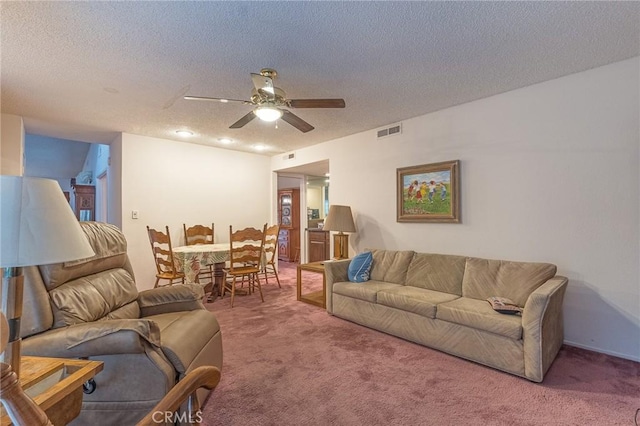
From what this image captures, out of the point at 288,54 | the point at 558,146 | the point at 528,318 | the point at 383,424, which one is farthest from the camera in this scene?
the point at 558,146

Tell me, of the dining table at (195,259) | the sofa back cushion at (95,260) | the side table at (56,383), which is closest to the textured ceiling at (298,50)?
the sofa back cushion at (95,260)

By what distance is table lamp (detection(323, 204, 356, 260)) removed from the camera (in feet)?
13.8

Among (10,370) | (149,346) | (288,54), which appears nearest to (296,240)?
(288,54)

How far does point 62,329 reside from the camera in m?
1.48

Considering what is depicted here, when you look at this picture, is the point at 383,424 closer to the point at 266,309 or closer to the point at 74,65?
the point at 266,309

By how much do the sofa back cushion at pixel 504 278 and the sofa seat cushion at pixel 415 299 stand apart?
22 centimetres

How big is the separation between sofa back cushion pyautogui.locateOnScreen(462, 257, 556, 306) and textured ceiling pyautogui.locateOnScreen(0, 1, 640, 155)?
170 cm

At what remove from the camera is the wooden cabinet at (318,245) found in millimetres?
6805

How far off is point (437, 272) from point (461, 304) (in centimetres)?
62

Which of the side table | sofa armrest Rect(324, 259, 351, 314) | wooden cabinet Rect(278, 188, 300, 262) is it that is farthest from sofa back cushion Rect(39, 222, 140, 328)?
wooden cabinet Rect(278, 188, 300, 262)

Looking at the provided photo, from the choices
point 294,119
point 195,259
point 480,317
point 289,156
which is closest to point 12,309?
point 294,119

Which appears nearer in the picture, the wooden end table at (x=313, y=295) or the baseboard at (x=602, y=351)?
the baseboard at (x=602, y=351)

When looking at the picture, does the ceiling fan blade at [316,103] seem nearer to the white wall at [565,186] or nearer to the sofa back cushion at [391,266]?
the white wall at [565,186]

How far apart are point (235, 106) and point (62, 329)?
8.57ft
